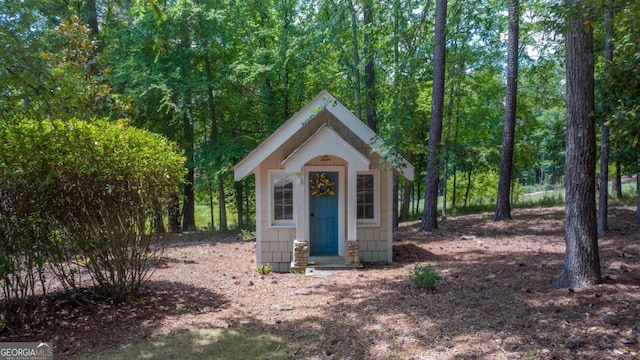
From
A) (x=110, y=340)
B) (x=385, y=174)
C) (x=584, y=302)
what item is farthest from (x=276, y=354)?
(x=385, y=174)

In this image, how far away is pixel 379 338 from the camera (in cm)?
464

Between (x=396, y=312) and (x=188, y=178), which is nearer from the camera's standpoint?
(x=396, y=312)

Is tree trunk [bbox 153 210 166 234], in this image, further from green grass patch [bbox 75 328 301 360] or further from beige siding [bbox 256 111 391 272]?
beige siding [bbox 256 111 391 272]

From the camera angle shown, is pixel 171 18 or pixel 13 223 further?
pixel 171 18

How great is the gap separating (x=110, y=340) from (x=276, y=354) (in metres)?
1.98

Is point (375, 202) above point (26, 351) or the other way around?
above

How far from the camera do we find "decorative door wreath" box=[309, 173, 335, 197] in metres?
9.52

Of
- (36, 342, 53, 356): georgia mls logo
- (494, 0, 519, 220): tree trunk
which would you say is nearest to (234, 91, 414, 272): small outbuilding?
(36, 342, 53, 356): georgia mls logo

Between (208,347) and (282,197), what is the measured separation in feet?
16.7

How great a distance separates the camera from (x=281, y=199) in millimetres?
9508

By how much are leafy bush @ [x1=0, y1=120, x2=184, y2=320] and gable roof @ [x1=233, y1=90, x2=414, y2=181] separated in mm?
2735

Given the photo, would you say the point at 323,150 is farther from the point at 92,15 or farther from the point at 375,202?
the point at 92,15

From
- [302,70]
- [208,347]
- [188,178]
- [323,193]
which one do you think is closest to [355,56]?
[302,70]

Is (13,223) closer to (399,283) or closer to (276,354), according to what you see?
(276,354)
